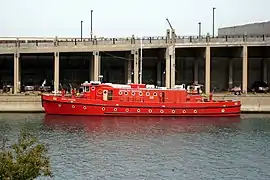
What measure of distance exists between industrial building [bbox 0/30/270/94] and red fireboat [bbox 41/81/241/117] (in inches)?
324

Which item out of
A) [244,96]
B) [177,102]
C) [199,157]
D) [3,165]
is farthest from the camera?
[244,96]

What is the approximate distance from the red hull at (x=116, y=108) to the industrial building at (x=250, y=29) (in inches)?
1035

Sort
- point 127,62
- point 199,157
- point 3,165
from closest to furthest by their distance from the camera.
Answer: point 3,165 < point 199,157 < point 127,62

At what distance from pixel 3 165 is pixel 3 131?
27650mm

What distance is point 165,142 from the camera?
36.4 metres

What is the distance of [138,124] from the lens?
153ft

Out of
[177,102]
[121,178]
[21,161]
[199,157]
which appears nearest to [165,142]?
[199,157]

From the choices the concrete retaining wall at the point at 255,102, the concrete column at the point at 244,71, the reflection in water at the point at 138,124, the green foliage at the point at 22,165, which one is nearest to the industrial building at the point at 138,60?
the concrete column at the point at 244,71

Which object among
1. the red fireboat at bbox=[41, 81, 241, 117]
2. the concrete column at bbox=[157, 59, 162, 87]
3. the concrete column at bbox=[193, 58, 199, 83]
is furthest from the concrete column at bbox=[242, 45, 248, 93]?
the concrete column at bbox=[157, 59, 162, 87]

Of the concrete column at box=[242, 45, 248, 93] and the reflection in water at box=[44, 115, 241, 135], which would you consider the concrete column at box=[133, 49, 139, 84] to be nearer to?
the reflection in water at box=[44, 115, 241, 135]

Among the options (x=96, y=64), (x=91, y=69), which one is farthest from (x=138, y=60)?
(x=91, y=69)

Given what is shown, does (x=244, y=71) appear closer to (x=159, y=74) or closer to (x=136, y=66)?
(x=159, y=74)

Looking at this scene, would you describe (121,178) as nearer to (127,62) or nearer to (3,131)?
(3,131)

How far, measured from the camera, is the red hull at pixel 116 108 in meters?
51.8
